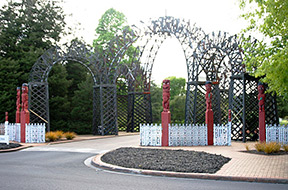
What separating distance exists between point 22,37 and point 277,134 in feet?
84.4

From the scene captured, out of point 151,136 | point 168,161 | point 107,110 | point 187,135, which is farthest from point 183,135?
point 107,110

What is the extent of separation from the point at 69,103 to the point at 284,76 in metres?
23.3

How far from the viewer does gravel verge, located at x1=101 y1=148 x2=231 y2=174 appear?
9742mm

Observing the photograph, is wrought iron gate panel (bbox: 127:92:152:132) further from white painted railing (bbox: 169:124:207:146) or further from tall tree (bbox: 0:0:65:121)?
white painted railing (bbox: 169:124:207:146)

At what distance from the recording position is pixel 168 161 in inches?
426

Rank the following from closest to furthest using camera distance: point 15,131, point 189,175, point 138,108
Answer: point 189,175, point 15,131, point 138,108

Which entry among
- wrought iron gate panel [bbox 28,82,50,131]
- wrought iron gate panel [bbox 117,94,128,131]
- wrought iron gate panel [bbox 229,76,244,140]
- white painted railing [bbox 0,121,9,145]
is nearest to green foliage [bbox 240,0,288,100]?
wrought iron gate panel [bbox 229,76,244,140]

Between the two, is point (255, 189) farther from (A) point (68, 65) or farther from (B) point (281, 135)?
(A) point (68, 65)

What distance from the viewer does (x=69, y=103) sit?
1228 inches

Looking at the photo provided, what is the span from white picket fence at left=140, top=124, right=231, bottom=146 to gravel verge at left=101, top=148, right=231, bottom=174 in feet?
13.3

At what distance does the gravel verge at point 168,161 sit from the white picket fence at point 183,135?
13.3 ft

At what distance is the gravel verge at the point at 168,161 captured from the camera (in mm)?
9742

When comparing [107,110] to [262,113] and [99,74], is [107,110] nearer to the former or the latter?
[99,74]

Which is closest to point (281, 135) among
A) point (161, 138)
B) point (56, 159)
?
point (161, 138)
